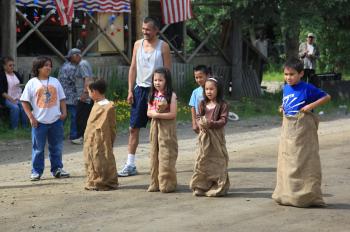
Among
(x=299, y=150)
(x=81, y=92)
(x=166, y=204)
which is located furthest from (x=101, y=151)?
(x=81, y=92)

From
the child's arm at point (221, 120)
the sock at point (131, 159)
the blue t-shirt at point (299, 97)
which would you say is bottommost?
the sock at point (131, 159)

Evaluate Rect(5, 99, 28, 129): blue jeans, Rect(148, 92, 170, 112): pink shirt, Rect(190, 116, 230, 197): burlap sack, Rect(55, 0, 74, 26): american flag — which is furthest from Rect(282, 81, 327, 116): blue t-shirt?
Rect(55, 0, 74, 26): american flag

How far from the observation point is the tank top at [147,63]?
9.69 m

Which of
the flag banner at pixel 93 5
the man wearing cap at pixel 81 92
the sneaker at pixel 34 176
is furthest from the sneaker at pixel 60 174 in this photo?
the flag banner at pixel 93 5

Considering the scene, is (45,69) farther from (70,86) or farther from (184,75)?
(184,75)

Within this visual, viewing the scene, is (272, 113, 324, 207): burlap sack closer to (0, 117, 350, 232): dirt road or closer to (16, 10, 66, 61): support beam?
(0, 117, 350, 232): dirt road

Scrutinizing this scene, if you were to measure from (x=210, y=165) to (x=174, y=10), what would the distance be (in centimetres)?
958

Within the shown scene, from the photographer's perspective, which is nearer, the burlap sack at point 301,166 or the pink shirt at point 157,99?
the burlap sack at point 301,166

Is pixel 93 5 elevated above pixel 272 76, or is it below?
above

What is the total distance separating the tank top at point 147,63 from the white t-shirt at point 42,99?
1.10m

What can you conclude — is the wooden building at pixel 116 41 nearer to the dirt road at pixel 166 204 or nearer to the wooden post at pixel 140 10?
the wooden post at pixel 140 10

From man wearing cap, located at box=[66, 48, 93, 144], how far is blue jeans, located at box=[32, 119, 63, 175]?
121 inches

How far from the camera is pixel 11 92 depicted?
14070 millimetres

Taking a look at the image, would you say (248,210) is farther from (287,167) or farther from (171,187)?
(171,187)
